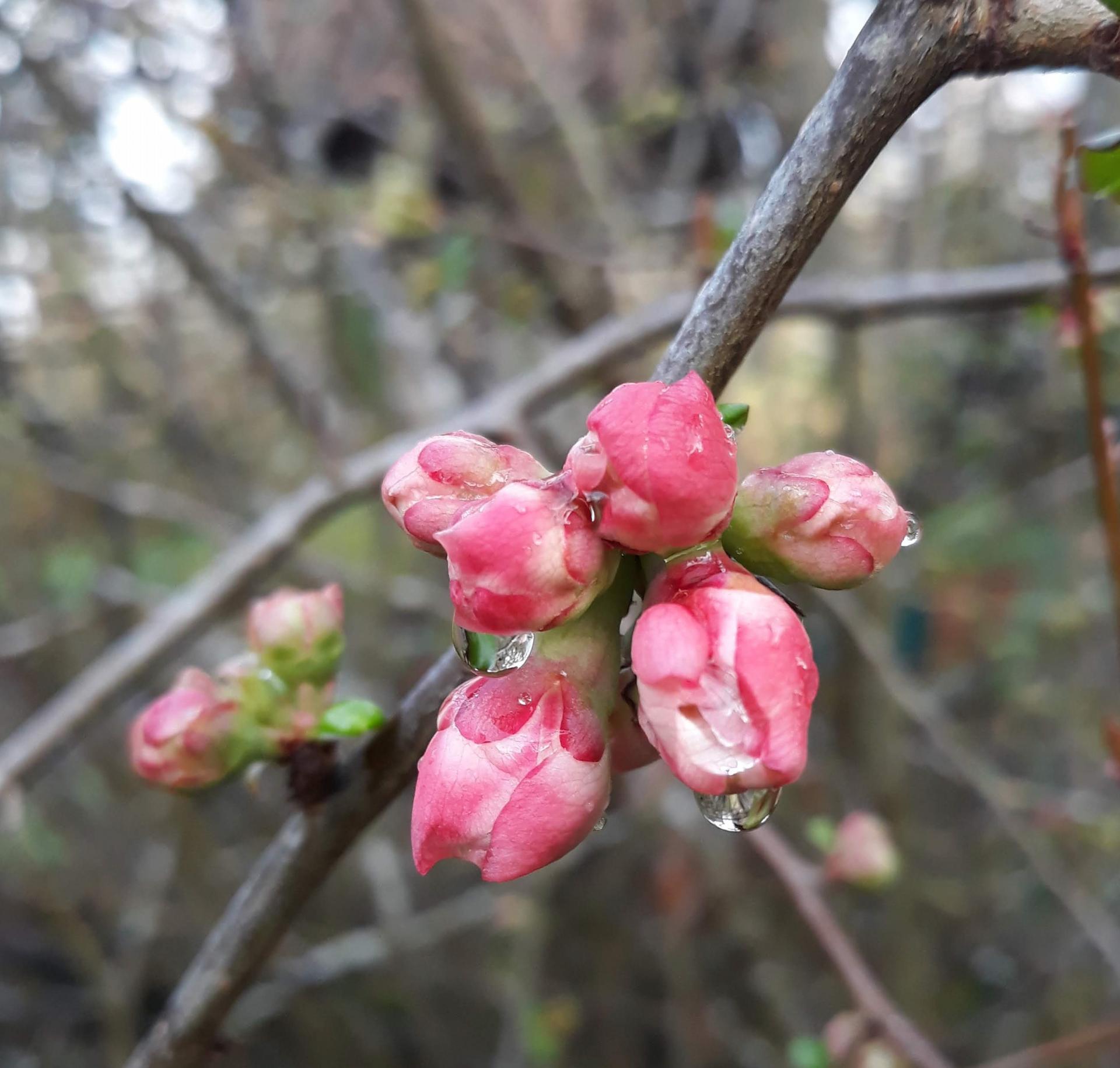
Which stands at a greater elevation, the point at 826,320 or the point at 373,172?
the point at 373,172

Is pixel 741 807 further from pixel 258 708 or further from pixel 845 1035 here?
pixel 845 1035

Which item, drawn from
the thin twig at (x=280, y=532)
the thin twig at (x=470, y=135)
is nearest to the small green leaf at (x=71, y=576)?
the thin twig at (x=280, y=532)

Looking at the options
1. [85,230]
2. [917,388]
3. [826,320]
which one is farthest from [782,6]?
[85,230]

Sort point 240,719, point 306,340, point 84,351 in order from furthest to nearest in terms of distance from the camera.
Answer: point 306,340, point 84,351, point 240,719

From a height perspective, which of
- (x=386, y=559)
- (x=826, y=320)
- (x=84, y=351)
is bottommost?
(x=386, y=559)

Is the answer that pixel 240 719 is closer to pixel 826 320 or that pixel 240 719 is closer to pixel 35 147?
pixel 826 320

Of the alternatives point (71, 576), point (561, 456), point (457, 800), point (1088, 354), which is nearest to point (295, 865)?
point (457, 800)

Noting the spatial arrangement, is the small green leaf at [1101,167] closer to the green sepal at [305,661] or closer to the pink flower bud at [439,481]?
the pink flower bud at [439,481]
